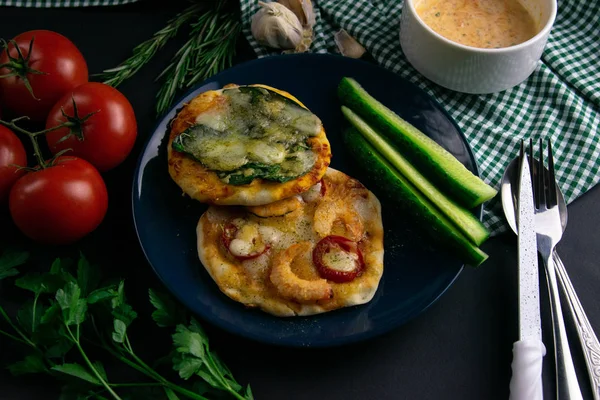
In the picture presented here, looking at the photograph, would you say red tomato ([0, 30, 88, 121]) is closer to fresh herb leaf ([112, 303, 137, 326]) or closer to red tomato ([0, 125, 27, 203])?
red tomato ([0, 125, 27, 203])

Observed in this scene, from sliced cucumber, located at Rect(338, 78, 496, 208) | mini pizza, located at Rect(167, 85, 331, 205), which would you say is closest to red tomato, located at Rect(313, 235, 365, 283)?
mini pizza, located at Rect(167, 85, 331, 205)

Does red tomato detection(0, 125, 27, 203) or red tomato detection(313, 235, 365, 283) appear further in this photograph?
red tomato detection(0, 125, 27, 203)

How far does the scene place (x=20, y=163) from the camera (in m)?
3.67

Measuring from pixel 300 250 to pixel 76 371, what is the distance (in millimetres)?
1108

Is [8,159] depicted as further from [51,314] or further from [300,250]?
[300,250]

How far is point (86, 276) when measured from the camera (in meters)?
3.30

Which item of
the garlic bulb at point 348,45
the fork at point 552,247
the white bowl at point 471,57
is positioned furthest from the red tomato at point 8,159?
the fork at point 552,247

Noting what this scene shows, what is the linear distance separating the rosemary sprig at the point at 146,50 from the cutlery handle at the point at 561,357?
8.46 feet

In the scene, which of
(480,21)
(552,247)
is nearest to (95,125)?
(480,21)

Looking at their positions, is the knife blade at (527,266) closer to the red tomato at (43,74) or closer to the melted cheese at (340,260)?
the melted cheese at (340,260)

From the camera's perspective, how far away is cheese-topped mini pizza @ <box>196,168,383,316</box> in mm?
3221

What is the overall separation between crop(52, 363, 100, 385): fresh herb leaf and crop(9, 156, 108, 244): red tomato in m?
0.76

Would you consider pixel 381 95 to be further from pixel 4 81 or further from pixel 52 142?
pixel 4 81

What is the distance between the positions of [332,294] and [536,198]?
48.2 inches
